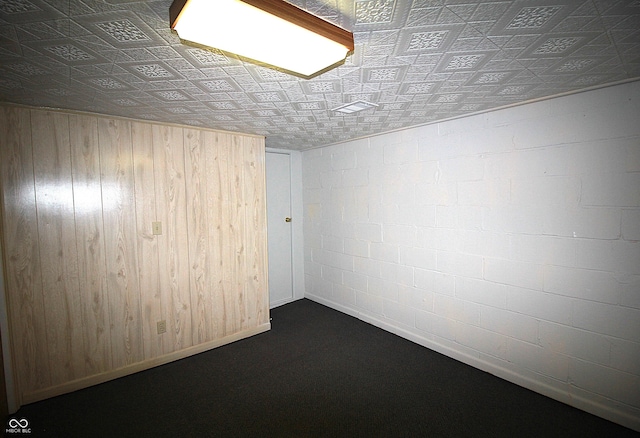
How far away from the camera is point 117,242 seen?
264 cm

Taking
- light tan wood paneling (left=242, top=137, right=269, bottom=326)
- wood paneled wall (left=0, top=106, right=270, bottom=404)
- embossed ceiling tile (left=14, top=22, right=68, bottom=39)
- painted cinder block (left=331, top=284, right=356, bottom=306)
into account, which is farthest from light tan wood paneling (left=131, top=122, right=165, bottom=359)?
painted cinder block (left=331, top=284, right=356, bottom=306)

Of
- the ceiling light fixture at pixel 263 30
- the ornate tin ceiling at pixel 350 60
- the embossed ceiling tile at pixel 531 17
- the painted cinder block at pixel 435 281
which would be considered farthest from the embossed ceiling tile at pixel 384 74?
the painted cinder block at pixel 435 281

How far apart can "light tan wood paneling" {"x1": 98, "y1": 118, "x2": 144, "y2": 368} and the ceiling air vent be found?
2.00 metres

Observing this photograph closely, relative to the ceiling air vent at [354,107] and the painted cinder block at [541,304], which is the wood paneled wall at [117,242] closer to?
the ceiling air vent at [354,107]

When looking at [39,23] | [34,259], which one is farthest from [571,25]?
[34,259]

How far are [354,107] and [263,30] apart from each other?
1355 millimetres

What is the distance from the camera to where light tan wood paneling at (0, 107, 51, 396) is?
2.19m

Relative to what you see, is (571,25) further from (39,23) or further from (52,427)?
(52,427)

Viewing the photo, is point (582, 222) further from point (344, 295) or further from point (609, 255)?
point (344, 295)

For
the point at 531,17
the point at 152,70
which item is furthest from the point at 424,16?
the point at 152,70

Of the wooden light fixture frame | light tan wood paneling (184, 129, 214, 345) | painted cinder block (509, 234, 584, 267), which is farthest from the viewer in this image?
light tan wood paneling (184, 129, 214, 345)

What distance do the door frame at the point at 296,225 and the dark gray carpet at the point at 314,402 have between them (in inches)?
63.1

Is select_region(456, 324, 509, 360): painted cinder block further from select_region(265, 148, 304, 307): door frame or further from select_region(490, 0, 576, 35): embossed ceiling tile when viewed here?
select_region(265, 148, 304, 307): door frame

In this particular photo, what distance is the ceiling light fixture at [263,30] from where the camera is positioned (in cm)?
101
